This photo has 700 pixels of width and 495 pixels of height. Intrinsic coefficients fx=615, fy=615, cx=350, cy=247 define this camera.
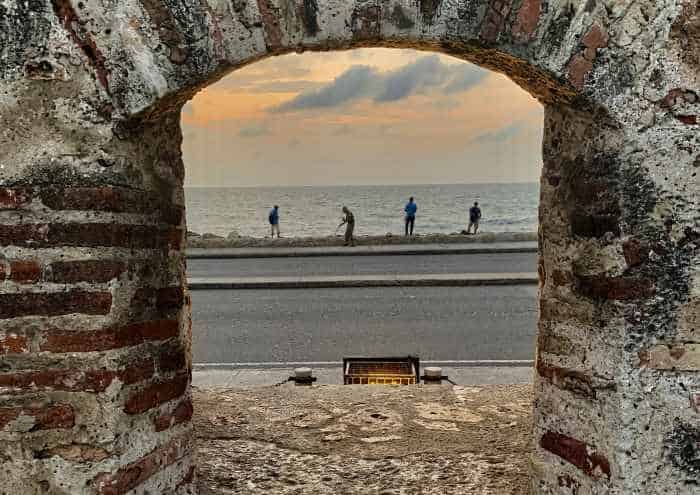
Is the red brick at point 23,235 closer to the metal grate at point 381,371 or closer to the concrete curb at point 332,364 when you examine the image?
the metal grate at point 381,371

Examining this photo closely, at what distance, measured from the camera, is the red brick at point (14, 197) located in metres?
1.96

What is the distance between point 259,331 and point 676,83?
816cm

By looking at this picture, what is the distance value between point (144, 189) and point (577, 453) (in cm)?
182

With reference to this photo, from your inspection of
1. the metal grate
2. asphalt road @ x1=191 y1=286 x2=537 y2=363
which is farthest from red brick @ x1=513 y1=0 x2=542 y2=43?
asphalt road @ x1=191 y1=286 x2=537 y2=363

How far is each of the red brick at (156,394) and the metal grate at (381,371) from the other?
2.86 m

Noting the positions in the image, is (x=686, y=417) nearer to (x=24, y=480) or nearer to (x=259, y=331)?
(x=24, y=480)

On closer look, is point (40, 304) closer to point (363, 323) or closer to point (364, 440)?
point (364, 440)

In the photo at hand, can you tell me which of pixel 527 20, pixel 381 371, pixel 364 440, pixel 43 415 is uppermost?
pixel 527 20

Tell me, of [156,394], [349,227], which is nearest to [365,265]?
[349,227]

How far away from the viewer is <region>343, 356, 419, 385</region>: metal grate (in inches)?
204

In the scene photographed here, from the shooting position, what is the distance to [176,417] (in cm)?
236

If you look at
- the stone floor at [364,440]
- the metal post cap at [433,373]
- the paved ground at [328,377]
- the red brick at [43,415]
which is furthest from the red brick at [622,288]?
the paved ground at [328,377]

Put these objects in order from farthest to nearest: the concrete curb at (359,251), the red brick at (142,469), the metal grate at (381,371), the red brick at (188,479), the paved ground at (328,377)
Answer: the concrete curb at (359,251) → the paved ground at (328,377) → the metal grate at (381,371) → the red brick at (188,479) → the red brick at (142,469)

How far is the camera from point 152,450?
224 cm
